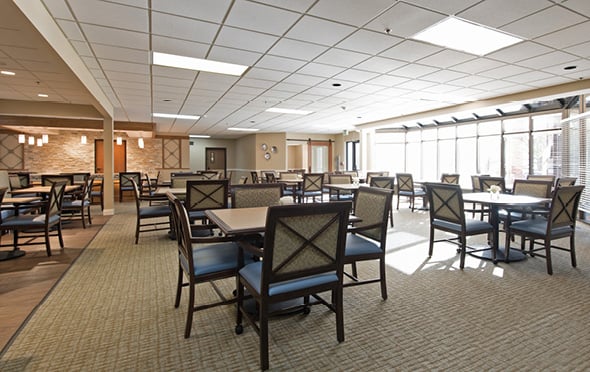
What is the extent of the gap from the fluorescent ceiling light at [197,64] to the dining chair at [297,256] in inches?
131

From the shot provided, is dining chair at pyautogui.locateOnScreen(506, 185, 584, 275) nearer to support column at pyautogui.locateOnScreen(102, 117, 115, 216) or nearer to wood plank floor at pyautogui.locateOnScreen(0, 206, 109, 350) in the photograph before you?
wood plank floor at pyautogui.locateOnScreen(0, 206, 109, 350)

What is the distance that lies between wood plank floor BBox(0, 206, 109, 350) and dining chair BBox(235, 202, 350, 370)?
5.64 feet

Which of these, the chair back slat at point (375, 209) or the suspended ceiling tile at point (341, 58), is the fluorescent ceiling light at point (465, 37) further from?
the chair back slat at point (375, 209)

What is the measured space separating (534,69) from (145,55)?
561 centimetres

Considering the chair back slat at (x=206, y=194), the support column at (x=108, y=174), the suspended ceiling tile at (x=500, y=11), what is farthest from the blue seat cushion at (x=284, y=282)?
the support column at (x=108, y=174)

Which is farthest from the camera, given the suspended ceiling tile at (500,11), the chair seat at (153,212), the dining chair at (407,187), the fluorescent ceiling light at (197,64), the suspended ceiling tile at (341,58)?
the dining chair at (407,187)

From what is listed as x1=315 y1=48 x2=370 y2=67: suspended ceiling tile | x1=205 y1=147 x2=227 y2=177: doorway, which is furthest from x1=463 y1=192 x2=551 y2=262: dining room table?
x1=205 y1=147 x2=227 y2=177: doorway

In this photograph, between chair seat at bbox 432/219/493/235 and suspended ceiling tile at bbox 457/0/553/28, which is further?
chair seat at bbox 432/219/493/235

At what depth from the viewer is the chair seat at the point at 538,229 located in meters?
3.45

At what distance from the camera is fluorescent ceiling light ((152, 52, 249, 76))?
4230 millimetres

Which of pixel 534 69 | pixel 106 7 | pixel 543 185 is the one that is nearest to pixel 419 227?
pixel 543 185

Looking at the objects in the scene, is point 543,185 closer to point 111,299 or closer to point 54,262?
point 111,299

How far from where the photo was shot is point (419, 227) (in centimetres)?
580

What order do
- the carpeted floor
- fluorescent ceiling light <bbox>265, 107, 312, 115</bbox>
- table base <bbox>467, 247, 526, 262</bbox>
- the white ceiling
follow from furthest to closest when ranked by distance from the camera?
fluorescent ceiling light <bbox>265, 107, 312, 115</bbox> < table base <bbox>467, 247, 526, 262</bbox> < the white ceiling < the carpeted floor
